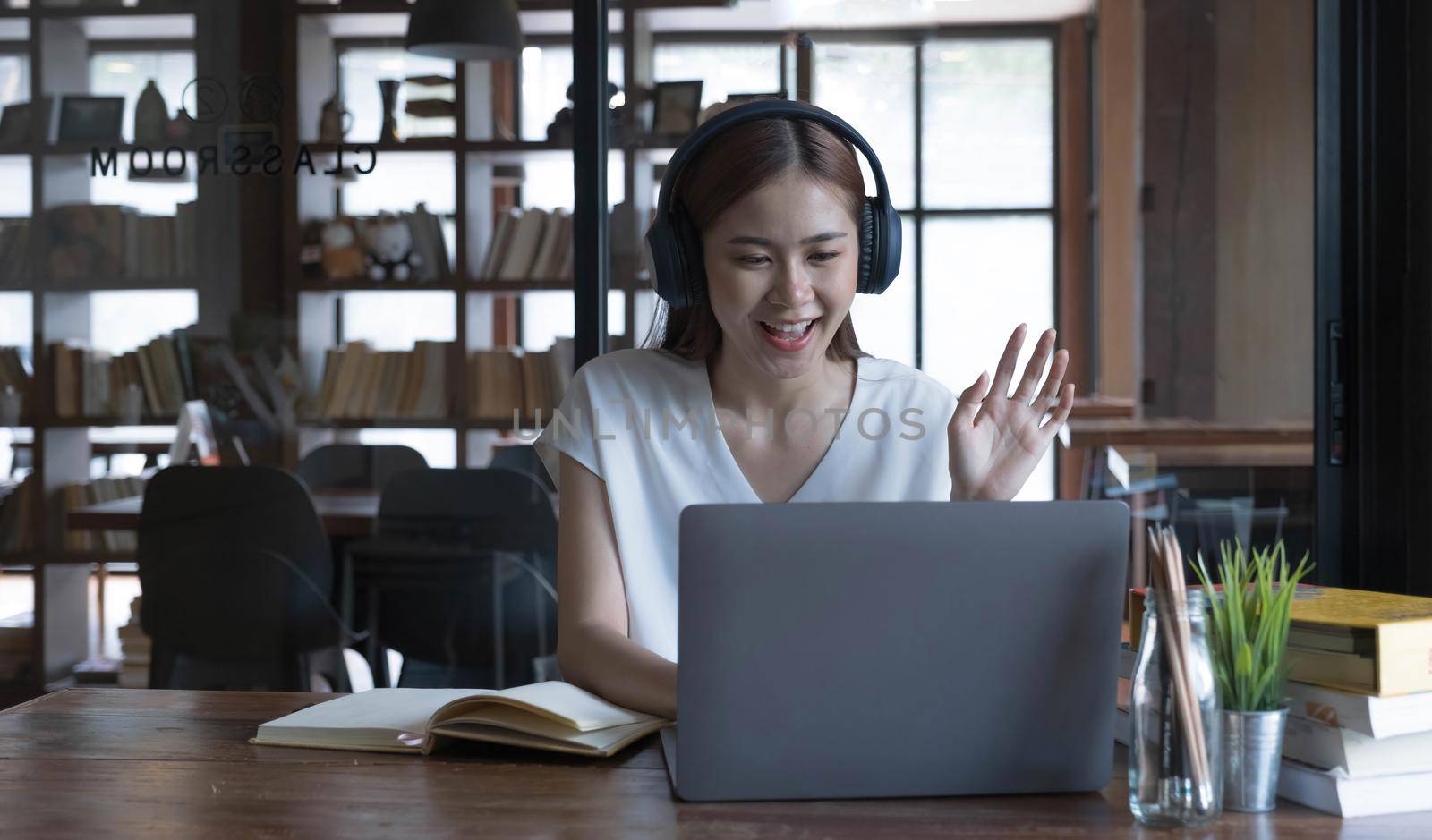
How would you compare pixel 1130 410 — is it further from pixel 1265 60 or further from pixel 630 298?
pixel 630 298

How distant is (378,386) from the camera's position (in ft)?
8.95

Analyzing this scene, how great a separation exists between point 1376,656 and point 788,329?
0.77 metres

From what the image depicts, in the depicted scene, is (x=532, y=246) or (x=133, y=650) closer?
(x=532, y=246)

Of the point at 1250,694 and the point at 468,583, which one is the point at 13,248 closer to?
the point at 468,583

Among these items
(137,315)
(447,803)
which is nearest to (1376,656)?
(447,803)

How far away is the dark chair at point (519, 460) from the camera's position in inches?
107

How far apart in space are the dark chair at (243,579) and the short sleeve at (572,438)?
4.24 feet

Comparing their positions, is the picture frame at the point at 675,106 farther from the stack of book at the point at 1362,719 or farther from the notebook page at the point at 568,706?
the stack of book at the point at 1362,719

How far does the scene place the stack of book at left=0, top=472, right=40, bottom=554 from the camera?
9.30 feet

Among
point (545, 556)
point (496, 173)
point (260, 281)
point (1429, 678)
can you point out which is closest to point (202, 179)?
point (260, 281)

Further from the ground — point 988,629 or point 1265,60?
point 1265,60

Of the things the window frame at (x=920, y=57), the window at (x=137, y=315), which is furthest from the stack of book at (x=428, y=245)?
the window frame at (x=920, y=57)

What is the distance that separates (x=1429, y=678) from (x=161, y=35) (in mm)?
2668

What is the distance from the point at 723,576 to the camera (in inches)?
33.8
